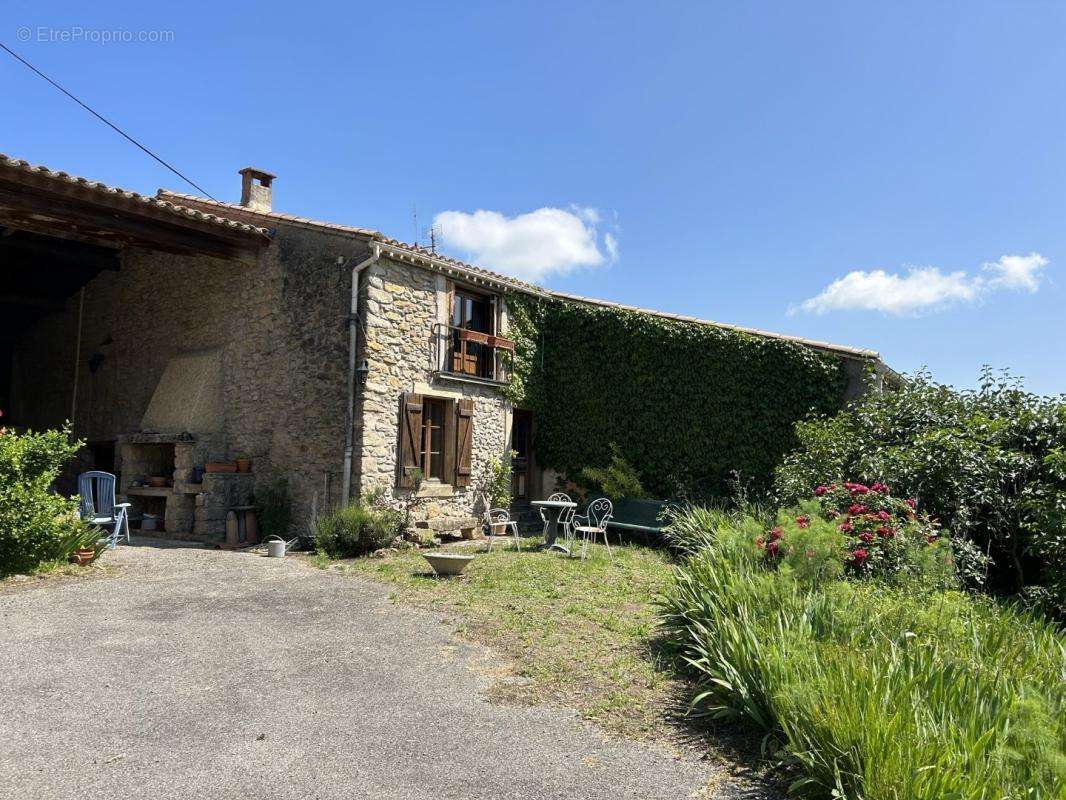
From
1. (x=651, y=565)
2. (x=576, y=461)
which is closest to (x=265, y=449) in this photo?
(x=576, y=461)

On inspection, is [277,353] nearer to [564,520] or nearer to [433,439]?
[433,439]

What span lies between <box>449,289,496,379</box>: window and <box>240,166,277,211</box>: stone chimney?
15.1ft

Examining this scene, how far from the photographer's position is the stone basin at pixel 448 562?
7371 millimetres

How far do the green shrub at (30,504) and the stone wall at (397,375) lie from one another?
349cm

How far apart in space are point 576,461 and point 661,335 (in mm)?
2736

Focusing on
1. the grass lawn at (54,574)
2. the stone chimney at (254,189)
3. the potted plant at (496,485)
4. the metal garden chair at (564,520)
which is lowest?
the grass lawn at (54,574)

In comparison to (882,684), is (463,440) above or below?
above

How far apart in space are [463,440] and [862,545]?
6483 mm

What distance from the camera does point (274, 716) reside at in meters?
3.73

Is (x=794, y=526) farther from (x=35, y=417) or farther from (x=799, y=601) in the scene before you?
(x=35, y=417)

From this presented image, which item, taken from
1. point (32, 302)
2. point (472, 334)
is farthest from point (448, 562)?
point (32, 302)

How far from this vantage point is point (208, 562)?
8.41 m

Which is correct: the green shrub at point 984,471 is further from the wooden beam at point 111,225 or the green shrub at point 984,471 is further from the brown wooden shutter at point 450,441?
the wooden beam at point 111,225

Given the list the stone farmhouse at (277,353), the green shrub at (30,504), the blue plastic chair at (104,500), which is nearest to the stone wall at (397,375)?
the stone farmhouse at (277,353)
